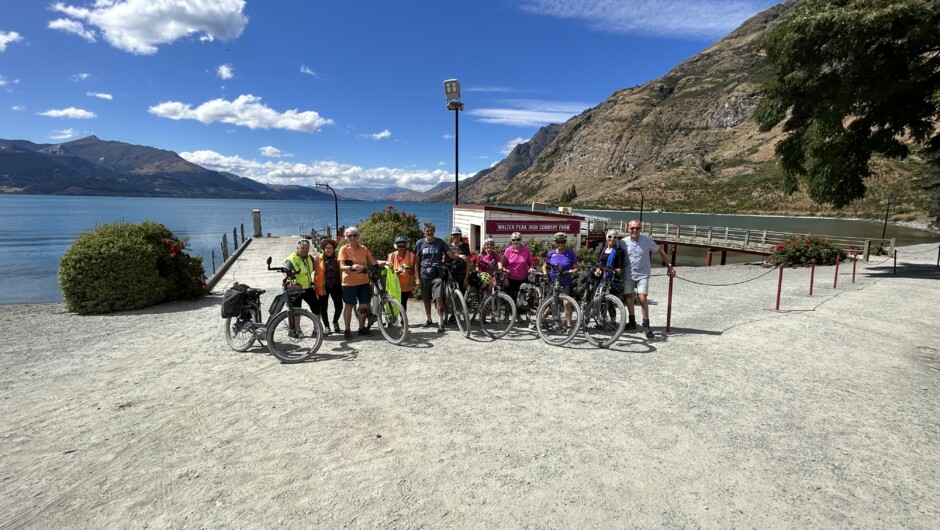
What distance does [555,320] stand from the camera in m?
7.16

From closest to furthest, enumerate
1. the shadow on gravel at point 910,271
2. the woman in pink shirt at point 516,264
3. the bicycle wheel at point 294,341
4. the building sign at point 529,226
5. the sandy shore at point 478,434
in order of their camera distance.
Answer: the sandy shore at point 478,434 < the bicycle wheel at point 294,341 < the woman in pink shirt at point 516,264 < the shadow on gravel at point 910,271 < the building sign at point 529,226

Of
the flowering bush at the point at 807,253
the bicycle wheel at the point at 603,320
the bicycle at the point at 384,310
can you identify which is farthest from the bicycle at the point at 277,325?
the flowering bush at the point at 807,253

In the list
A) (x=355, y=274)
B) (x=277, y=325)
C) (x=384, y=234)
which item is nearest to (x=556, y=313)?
(x=355, y=274)

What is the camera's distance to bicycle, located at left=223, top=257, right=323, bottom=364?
614 cm

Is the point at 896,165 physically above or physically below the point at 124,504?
above

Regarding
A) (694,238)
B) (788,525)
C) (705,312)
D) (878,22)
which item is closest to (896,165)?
(694,238)

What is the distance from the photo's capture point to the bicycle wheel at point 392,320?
6.87 m

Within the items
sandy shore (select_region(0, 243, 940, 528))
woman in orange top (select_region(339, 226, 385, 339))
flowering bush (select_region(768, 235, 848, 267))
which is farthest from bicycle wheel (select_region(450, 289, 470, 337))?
flowering bush (select_region(768, 235, 848, 267))

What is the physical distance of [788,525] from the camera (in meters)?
2.92

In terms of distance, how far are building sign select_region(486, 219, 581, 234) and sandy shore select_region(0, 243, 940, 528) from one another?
954cm

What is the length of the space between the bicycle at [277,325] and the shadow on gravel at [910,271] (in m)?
20.0

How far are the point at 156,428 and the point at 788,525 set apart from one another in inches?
217

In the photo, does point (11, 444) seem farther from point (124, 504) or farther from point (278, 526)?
point (278, 526)

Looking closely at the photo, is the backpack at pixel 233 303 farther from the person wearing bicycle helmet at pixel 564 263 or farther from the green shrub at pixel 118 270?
the green shrub at pixel 118 270
